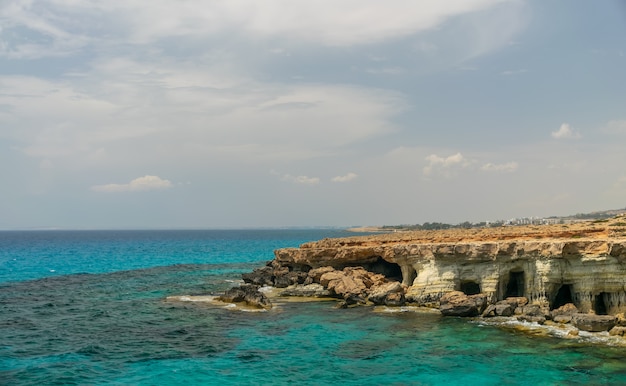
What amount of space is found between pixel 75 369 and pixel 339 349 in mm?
13764

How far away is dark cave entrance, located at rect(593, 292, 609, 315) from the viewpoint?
31891 mm

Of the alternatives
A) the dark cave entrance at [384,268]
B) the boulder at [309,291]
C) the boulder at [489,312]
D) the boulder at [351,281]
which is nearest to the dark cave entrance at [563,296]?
the boulder at [489,312]

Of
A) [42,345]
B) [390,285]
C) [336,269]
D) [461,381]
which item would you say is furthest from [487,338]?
[42,345]

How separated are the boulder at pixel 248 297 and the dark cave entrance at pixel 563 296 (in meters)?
21.6

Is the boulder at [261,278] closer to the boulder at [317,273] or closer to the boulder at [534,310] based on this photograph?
the boulder at [317,273]

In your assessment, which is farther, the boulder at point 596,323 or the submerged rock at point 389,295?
the submerged rock at point 389,295

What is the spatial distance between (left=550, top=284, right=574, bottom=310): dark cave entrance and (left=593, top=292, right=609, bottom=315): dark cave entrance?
216 cm

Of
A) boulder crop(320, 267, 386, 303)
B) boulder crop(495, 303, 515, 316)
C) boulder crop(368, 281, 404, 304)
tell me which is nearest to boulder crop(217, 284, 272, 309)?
boulder crop(320, 267, 386, 303)

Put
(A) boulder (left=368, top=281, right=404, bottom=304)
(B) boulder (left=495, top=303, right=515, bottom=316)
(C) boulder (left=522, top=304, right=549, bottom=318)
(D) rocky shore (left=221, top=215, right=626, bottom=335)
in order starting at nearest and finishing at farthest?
(D) rocky shore (left=221, top=215, right=626, bottom=335)
(C) boulder (left=522, top=304, right=549, bottom=318)
(B) boulder (left=495, top=303, right=515, bottom=316)
(A) boulder (left=368, top=281, right=404, bottom=304)

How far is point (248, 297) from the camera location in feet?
135

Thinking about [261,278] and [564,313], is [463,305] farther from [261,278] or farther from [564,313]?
[261,278]

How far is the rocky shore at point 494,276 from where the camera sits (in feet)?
103

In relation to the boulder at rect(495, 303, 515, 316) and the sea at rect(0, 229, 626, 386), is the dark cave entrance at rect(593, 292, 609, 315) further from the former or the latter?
the sea at rect(0, 229, 626, 386)

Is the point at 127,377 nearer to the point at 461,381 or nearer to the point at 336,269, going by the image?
the point at 461,381
